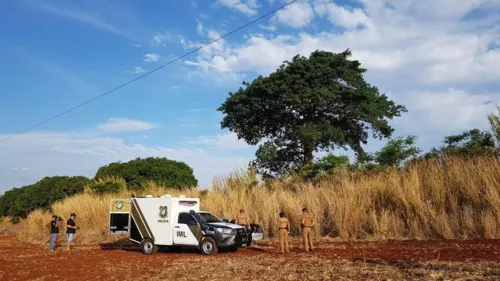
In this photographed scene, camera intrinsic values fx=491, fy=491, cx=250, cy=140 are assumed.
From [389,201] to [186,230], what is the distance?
27.6ft

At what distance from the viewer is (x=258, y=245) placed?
20.8 meters

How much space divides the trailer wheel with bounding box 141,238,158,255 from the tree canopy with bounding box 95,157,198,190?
31.6 m

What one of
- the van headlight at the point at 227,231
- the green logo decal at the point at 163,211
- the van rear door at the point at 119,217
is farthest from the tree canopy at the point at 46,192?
the van headlight at the point at 227,231

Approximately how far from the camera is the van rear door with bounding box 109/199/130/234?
24250 millimetres

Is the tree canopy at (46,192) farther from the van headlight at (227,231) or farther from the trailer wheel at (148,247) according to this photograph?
the van headlight at (227,231)

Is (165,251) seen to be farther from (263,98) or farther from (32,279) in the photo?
(263,98)

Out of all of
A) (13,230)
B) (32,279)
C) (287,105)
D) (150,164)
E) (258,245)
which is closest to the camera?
(32,279)

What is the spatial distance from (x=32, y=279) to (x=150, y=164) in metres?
41.5

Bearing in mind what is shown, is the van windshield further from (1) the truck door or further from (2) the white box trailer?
(1) the truck door

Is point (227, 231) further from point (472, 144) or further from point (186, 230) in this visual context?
point (472, 144)

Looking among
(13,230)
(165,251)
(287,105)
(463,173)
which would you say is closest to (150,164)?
(13,230)

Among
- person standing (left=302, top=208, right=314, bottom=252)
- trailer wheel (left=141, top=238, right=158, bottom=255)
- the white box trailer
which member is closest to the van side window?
the white box trailer

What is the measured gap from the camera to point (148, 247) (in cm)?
1975

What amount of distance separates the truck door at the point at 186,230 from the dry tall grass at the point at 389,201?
5.40 metres
